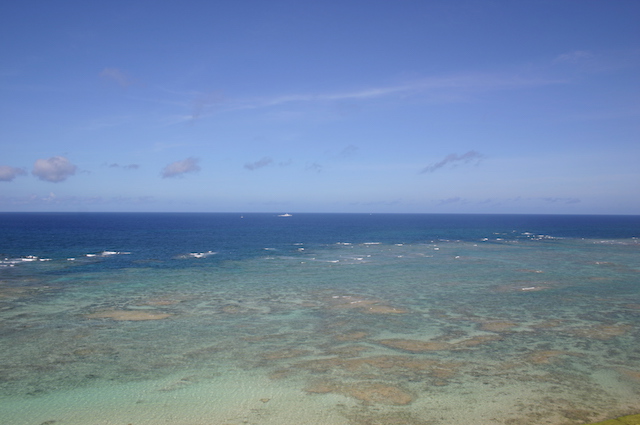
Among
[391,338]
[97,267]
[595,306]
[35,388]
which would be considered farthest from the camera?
[97,267]

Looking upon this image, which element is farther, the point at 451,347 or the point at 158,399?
the point at 451,347

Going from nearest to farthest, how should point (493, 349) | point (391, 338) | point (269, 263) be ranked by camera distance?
point (493, 349), point (391, 338), point (269, 263)

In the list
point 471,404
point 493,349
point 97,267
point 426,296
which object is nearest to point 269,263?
point 97,267

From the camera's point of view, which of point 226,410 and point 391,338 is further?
point 391,338

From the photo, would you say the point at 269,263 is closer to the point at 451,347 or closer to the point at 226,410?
the point at 451,347

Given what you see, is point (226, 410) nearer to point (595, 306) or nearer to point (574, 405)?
point (574, 405)

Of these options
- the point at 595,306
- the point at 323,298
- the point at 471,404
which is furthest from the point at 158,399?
the point at 595,306
